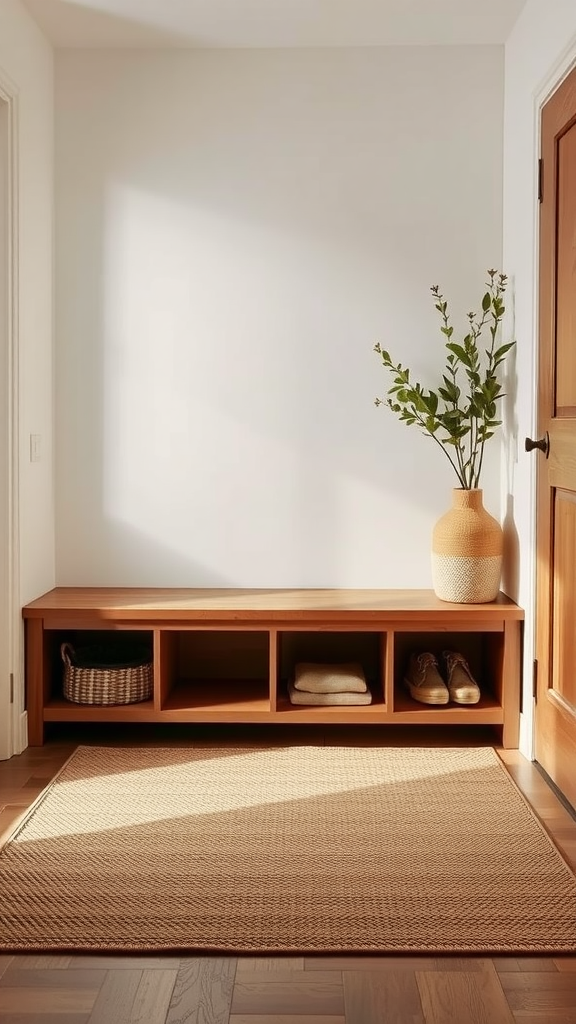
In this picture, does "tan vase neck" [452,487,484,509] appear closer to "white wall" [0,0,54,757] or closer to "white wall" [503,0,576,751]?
"white wall" [503,0,576,751]

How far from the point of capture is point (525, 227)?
319 centimetres

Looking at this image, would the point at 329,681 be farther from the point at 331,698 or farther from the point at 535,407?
the point at 535,407

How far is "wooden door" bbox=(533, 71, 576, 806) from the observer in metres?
2.69

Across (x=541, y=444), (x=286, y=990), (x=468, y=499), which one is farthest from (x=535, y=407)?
(x=286, y=990)

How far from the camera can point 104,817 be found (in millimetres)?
2611

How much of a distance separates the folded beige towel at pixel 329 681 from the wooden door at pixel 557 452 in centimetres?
61

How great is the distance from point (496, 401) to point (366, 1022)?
237cm

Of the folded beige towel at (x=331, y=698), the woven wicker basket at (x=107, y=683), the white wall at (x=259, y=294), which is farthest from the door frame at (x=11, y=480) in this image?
the folded beige towel at (x=331, y=698)

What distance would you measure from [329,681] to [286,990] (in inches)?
60.5

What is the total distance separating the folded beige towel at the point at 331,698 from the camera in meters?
3.29

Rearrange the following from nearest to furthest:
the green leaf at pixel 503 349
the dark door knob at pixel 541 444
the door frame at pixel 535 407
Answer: the dark door knob at pixel 541 444 → the door frame at pixel 535 407 → the green leaf at pixel 503 349

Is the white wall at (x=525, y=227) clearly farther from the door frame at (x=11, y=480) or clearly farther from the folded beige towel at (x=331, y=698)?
the door frame at (x=11, y=480)

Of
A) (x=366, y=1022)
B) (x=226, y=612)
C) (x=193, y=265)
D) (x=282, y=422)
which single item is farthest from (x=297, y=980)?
(x=193, y=265)

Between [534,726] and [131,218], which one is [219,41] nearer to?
[131,218]
